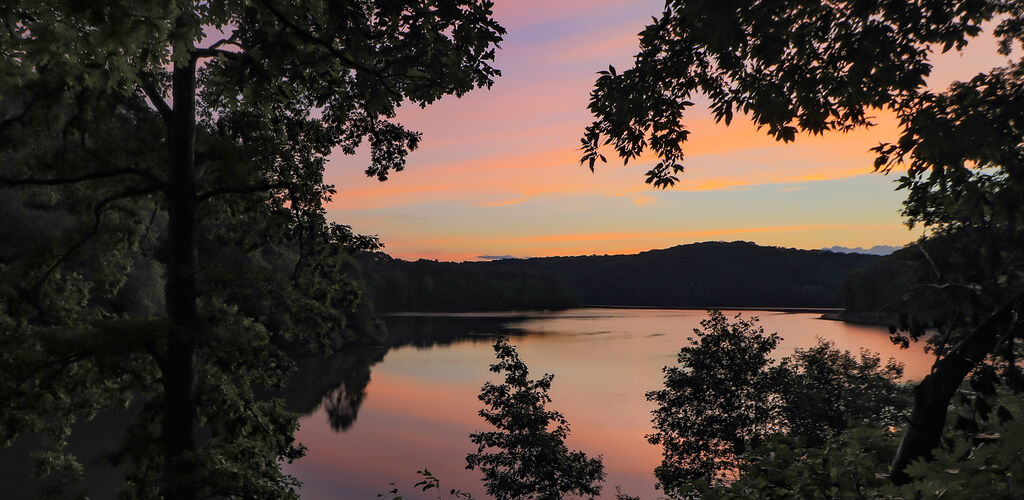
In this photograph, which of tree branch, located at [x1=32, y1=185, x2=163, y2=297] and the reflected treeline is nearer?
tree branch, located at [x1=32, y1=185, x2=163, y2=297]

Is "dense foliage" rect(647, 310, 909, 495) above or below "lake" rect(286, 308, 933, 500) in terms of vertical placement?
above

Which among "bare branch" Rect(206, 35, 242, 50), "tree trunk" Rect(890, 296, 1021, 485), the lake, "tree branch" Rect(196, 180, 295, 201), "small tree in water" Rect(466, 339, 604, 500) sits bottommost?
the lake

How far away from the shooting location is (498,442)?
82.4 feet

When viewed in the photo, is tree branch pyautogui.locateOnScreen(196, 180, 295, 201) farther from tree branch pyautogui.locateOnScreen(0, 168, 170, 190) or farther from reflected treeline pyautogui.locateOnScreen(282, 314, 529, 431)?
reflected treeline pyautogui.locateOnScreen(282, 314, 529, 431)

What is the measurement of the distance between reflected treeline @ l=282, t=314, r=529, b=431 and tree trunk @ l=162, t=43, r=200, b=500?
→ 1927cm

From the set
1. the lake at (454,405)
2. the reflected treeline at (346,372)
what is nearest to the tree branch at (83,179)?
the reflected treeline at (346,372)

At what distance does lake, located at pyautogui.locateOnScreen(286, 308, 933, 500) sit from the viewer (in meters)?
43.9

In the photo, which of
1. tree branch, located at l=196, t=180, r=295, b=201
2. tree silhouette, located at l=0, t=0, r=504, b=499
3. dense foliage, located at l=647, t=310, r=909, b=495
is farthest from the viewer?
dense foliage, located at l=647, t=310, r=909, b=495

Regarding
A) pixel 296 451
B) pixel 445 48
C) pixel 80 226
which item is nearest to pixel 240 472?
pixel 296 451

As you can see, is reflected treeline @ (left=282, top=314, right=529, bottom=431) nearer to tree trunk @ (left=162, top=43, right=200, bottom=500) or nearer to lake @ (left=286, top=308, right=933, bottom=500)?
lake @ (left=286, top=308, right=933, bottom=500)

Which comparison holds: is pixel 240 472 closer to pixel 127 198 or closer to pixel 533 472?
pixel 127 198

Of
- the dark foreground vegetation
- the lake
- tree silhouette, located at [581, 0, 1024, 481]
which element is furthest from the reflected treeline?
tree silhouette, located at [581, 0, 1024, 481]

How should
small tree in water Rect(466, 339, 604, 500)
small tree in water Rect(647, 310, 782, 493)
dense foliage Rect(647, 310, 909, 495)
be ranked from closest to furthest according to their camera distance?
1. small tree in water Rect(466, 339, 604, 500)
2. dense foliage Rect(647, 310, 909, 495)
3. small tree in water Rect(647, 310, 782, 493)

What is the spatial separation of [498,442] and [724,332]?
39.8 ft
